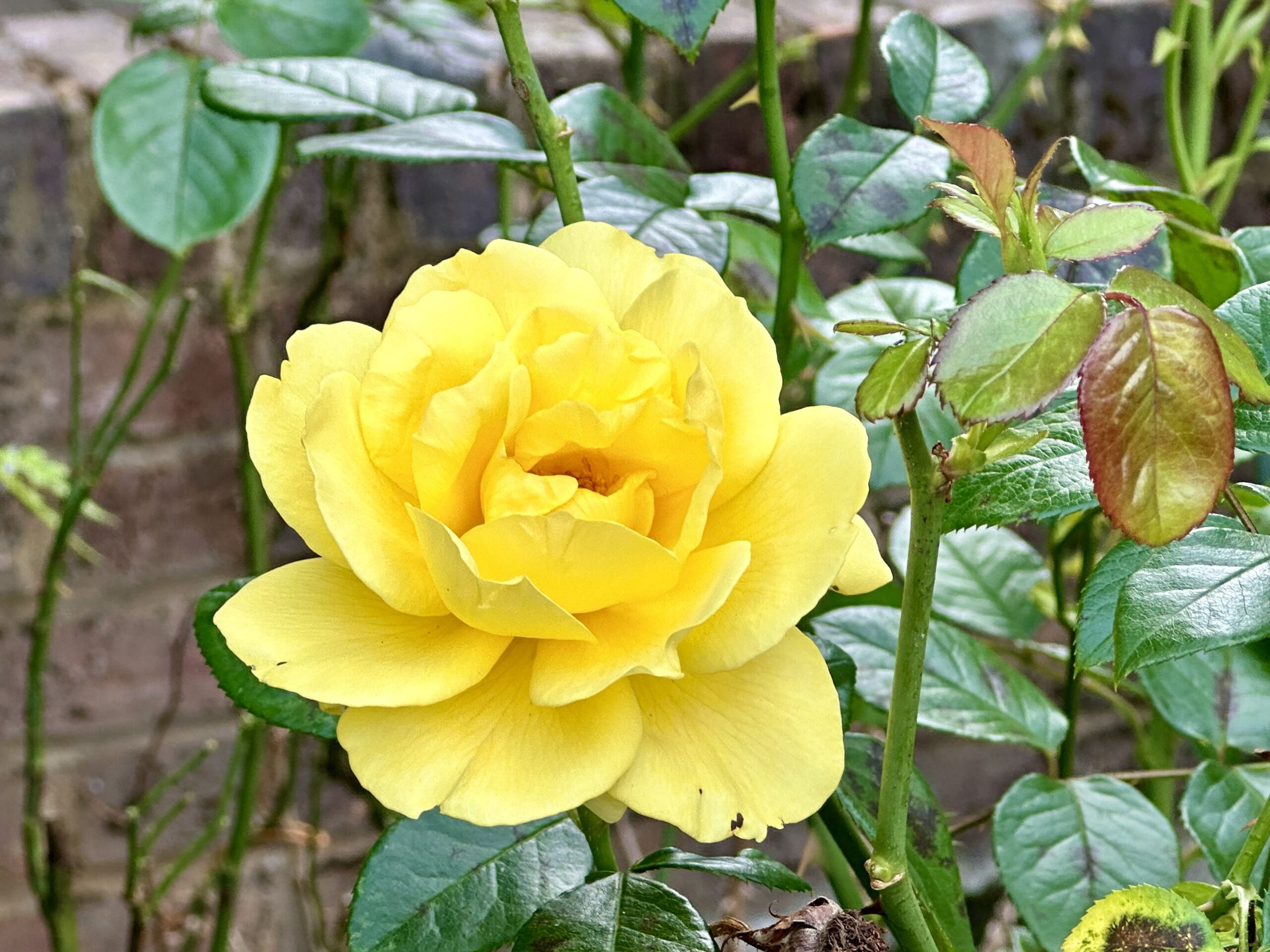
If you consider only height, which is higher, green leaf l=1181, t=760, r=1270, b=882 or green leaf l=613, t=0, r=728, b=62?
green leaf l=613, t=0, r=728, b=62

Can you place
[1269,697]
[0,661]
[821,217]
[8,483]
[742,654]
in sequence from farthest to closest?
1. [0,661]
2. [8,483]
3. [1269,697]
4. [821,217]
5. [742,654]

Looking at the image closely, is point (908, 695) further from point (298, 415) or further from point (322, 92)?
point (322, 92)

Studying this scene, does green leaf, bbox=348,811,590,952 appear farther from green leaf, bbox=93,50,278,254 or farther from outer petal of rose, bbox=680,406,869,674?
green leaf, bbox=93,50,278,254

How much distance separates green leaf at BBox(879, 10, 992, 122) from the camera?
444 millimetres

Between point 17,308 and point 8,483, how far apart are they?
0.13 metres

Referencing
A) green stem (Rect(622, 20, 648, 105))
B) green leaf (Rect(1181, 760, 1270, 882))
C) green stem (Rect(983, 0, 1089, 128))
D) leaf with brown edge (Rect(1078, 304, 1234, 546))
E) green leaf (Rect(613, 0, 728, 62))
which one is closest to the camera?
leaf with brown edge (Rect(1078, 304, 1234, 546))

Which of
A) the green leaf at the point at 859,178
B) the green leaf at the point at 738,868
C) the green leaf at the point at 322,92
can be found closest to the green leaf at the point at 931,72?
the green leaf at the point at 859,178

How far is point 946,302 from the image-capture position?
594 millimetres

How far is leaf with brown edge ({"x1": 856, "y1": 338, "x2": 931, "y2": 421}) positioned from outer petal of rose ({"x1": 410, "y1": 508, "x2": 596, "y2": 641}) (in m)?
0.07

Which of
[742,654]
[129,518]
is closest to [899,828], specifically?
[742,654]

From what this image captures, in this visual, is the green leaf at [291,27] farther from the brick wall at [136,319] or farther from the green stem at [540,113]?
the green stem at [540,113]

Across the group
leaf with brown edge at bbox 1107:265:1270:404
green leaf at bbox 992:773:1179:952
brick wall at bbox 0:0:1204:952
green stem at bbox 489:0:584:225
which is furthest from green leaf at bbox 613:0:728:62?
brick wall at bbox 0:0:1204:952

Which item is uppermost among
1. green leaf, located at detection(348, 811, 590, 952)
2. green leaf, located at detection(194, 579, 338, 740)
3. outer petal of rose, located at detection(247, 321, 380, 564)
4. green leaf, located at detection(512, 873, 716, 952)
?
outer petal of rose, located at detection(247, 321, 380, 564)

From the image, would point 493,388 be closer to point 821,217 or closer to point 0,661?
point 821,217
